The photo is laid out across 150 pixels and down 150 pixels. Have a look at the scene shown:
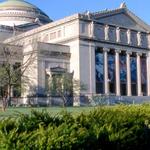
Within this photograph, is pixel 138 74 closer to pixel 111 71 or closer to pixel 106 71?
pixel 111 71

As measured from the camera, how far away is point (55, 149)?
6582 millimetres

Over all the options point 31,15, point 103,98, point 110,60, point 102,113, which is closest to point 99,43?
point 110,60

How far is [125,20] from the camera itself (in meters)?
82.7

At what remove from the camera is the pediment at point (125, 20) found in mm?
77688

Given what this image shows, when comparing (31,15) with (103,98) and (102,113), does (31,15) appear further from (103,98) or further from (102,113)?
(102,113)

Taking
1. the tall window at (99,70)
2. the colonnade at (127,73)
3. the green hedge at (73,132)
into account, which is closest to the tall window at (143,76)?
the colonnade at (127,73)

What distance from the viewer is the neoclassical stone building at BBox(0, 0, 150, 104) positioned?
2768 inches

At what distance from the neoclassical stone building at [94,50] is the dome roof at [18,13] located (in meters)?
2.14

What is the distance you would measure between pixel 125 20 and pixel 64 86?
80.9ft

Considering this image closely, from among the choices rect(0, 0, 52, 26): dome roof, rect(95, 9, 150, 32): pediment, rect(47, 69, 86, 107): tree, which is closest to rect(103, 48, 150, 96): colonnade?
rect(95, 9, 150, 32): pediment

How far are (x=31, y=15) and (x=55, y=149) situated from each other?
90.3 meters

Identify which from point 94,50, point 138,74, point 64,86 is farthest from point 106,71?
point 64,86

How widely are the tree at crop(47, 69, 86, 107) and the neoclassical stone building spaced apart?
6.27 feet

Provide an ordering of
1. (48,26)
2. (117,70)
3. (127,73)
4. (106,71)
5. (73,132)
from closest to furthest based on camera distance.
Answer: (73,132)
(106,71)
(117,70)
(48,26)
(127,73)
